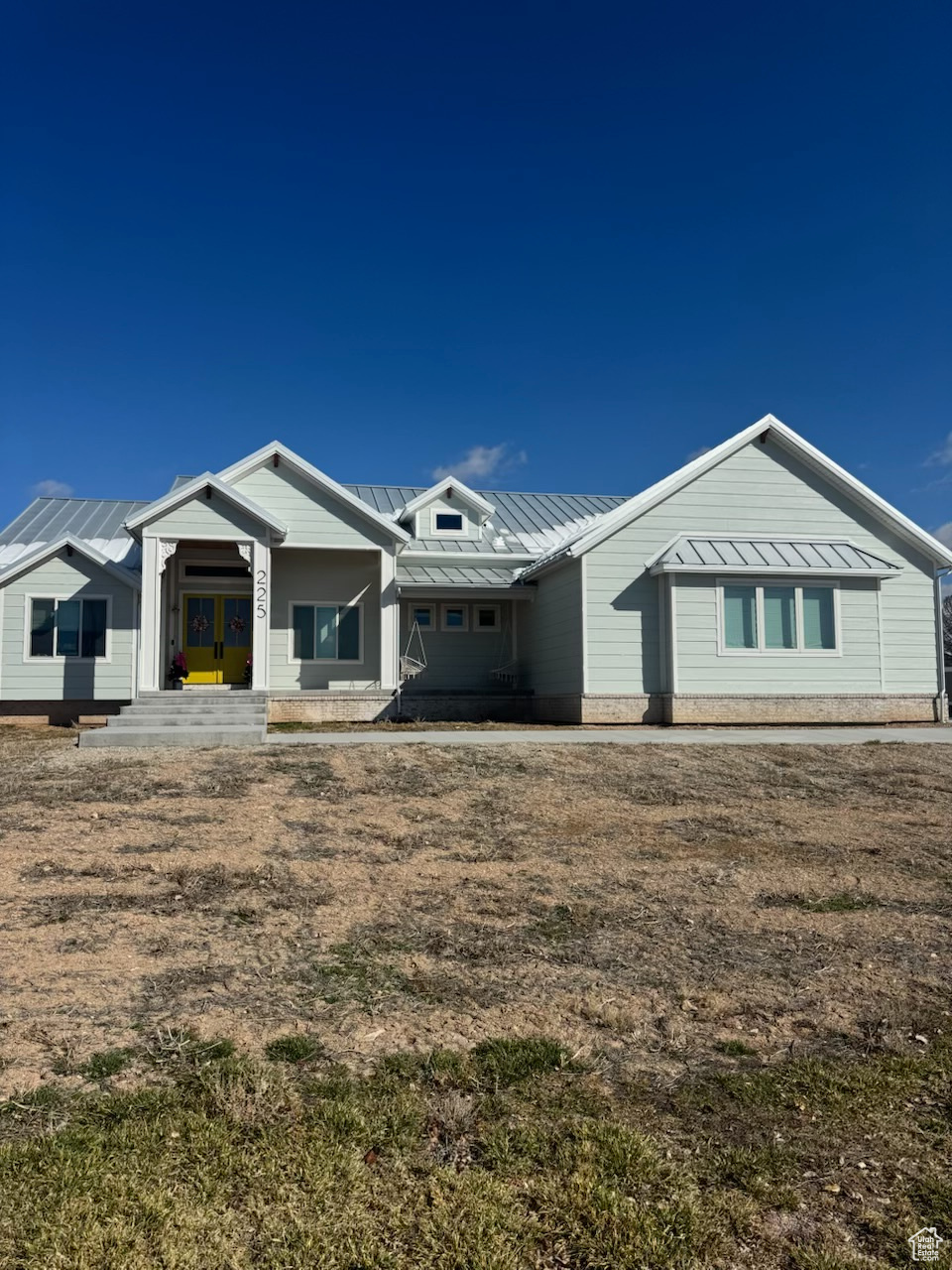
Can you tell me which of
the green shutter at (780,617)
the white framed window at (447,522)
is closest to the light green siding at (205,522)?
the white framed window at (447,522)

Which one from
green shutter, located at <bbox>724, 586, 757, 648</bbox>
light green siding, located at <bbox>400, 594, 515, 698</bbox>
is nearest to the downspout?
green shutter, located at <bbox>724, 586, 757, 648</bbox>

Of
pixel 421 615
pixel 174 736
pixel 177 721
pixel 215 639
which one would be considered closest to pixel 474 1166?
pixel 174 736

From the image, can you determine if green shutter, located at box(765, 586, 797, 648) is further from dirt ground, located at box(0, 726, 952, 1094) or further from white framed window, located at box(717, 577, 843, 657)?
dirt ground, located at box(0, 726, 952, 1094)

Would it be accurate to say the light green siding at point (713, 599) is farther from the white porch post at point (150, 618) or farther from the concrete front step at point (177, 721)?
the white porch post at point (150, 618)

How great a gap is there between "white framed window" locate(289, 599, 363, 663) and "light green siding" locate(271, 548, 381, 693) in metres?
0.07

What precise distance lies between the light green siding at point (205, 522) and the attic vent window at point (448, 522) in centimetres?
574

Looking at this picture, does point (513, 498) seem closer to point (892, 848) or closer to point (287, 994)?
point (892, 848)

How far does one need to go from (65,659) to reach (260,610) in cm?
456

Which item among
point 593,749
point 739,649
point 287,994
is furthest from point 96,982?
point 739,649

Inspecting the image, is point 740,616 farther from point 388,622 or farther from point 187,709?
point 187,709

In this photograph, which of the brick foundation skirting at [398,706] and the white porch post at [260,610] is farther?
the brick foundation skirting at [398,706]

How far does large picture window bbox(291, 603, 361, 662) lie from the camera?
19609mm

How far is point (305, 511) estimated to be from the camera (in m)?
18.8

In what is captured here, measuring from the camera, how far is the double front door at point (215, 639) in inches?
763
